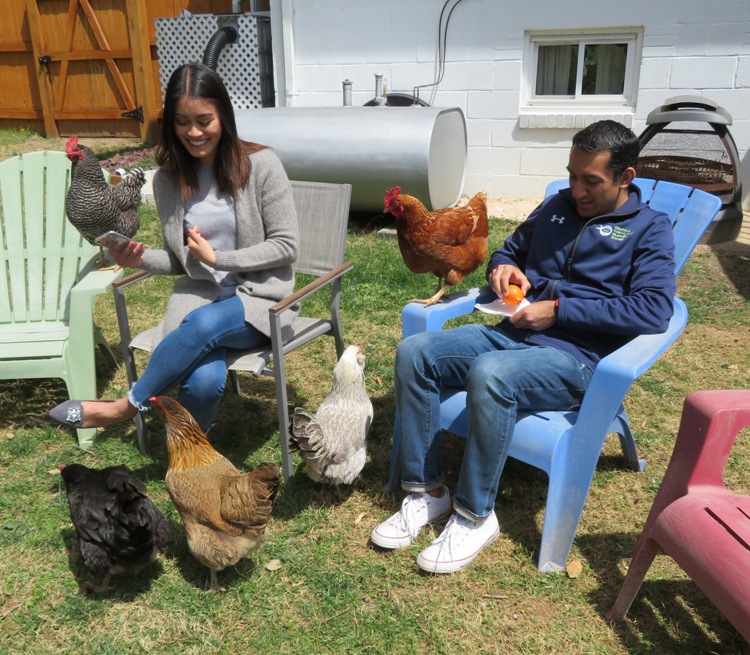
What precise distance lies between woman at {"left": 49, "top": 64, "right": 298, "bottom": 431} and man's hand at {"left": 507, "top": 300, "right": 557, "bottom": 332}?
1.04 metres

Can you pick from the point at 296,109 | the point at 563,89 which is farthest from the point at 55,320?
the point at 563,89

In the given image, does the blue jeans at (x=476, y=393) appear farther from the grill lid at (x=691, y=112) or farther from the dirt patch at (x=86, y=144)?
the dirt patch at (x=86, y=144)

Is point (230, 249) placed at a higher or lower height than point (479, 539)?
higher

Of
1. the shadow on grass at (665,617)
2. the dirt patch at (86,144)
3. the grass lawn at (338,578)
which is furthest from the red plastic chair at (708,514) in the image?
the dirt patch at (86,144)

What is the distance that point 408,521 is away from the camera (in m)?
2.60

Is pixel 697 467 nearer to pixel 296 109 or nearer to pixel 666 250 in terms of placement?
pixel 666 250

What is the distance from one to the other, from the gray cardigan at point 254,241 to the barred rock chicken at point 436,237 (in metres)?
0.65

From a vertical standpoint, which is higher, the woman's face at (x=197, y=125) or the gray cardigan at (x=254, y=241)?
the woman's face at (x=197, y=125)

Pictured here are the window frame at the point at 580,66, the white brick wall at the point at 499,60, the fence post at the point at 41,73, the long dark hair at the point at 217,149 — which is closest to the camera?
the long dark hair at the point at 217,149

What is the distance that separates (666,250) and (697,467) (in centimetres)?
89

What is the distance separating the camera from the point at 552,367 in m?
2.43

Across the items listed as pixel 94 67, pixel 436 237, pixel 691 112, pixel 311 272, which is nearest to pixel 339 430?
pixel 311 272

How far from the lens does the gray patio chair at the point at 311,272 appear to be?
296 centimetres

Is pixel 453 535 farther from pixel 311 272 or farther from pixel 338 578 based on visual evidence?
pixel 311 272
